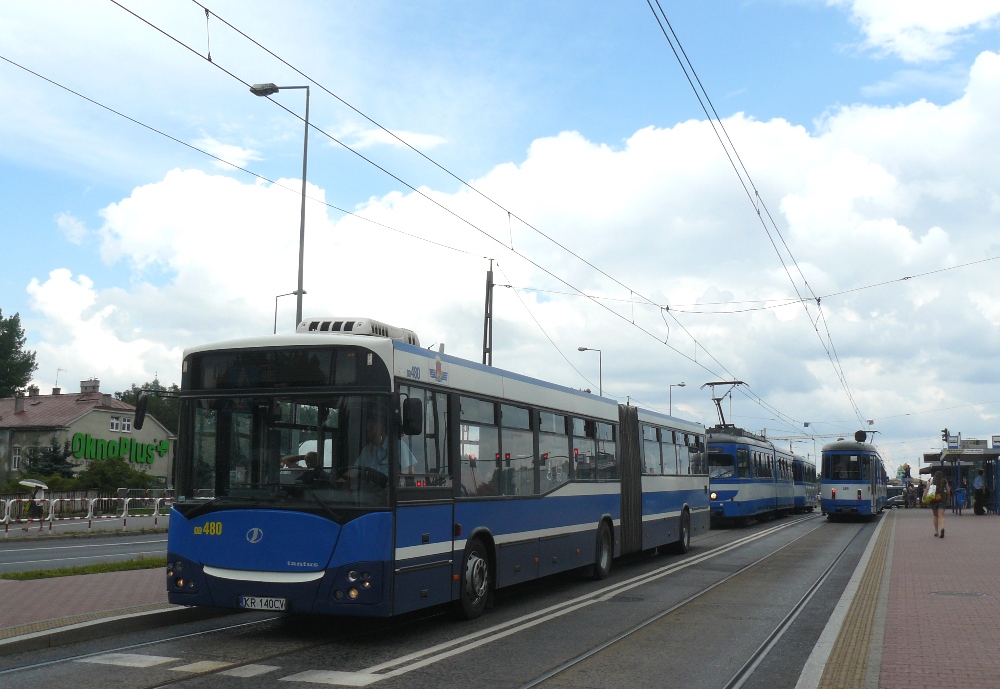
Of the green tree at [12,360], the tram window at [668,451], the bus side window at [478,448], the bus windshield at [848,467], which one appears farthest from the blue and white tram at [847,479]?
the green tree at [12,360]

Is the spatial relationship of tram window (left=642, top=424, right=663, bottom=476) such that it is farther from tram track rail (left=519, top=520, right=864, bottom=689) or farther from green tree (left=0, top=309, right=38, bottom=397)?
green tree (left=0, top=309, right=38, bottom=397)

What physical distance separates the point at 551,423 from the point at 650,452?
5646 millimetres

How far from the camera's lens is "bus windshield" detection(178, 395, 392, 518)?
9.59 m

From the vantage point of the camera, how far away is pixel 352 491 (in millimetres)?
9570

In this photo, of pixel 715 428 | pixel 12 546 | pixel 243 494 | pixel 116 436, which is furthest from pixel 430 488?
pixel 116 436

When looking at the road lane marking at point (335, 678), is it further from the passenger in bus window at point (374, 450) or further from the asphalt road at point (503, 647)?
the passenger in bus window at point (374, 450)

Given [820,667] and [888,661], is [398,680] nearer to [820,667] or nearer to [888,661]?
[820,667]

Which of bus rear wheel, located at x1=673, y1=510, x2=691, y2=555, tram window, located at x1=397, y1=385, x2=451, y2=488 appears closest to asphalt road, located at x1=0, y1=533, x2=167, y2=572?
tram window, located at x1=397, y1=385, x2=451, y2=488

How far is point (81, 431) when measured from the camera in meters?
70.8

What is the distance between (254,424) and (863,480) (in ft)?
108

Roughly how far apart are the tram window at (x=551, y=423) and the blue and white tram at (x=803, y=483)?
36.3 m

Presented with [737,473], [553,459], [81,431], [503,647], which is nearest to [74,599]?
[503,647]

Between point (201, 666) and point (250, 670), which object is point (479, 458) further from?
point (201, 666)

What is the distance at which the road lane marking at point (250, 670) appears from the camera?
8188 millimetres
